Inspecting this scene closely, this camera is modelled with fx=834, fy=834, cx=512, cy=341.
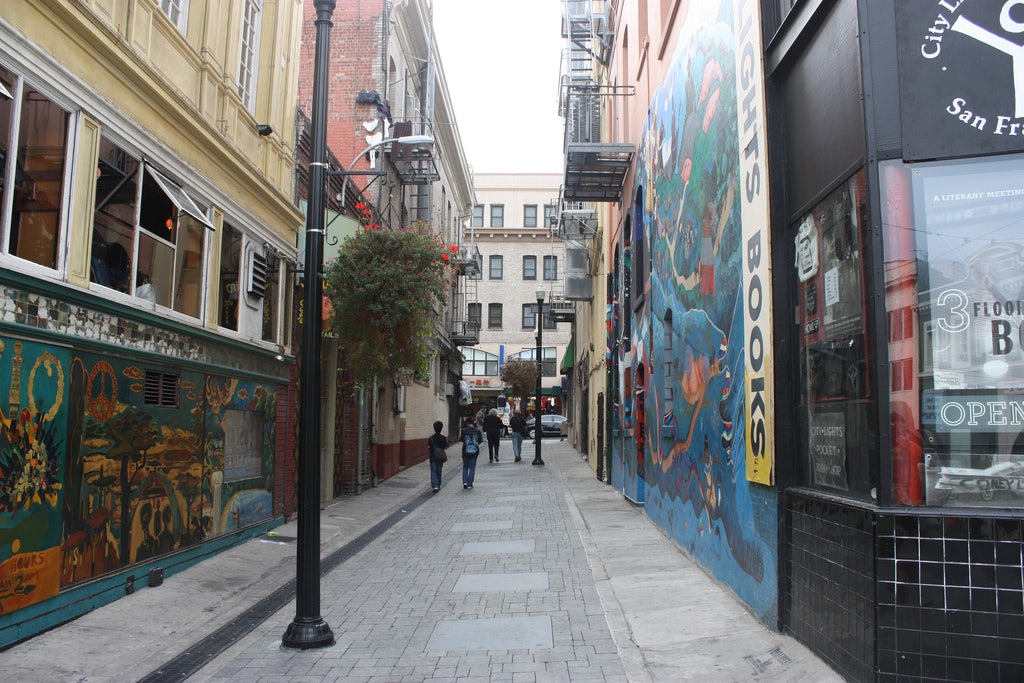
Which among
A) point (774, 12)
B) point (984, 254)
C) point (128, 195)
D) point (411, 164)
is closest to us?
point (984, 254)

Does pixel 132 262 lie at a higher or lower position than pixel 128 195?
lower

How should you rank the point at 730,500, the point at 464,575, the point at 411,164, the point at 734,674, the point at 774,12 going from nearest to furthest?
the point at 734,674 → the point at 774,12 → the point at 730,500 → the point at 464,575 → the point at 411,164

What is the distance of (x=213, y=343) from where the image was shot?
9727mm

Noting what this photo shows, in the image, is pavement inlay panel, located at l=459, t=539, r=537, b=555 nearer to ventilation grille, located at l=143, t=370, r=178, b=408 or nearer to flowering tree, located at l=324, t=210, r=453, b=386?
flowering tree, located at l=324, t=210, r=453, b=386

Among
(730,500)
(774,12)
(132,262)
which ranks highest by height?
(774,12)

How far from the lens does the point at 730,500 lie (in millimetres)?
7457

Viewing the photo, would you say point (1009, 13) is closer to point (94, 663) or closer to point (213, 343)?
point (94, 663)

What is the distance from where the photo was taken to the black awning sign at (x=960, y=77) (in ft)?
14.8

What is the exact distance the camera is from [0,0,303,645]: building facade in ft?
20.1

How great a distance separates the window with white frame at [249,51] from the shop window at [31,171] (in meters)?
4.46

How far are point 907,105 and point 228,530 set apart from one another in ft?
28.2

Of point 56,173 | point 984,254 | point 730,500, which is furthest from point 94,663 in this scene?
point 984,254

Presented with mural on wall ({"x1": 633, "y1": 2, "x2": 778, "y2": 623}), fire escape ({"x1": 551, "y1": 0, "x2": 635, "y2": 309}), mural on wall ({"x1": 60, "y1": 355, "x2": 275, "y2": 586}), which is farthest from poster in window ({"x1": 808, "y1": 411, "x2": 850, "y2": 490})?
fire escape ({"x1": 551, "y1": 0, "x2": 635, "y2": 309})

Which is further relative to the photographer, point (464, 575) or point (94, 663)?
point (464, 575)
